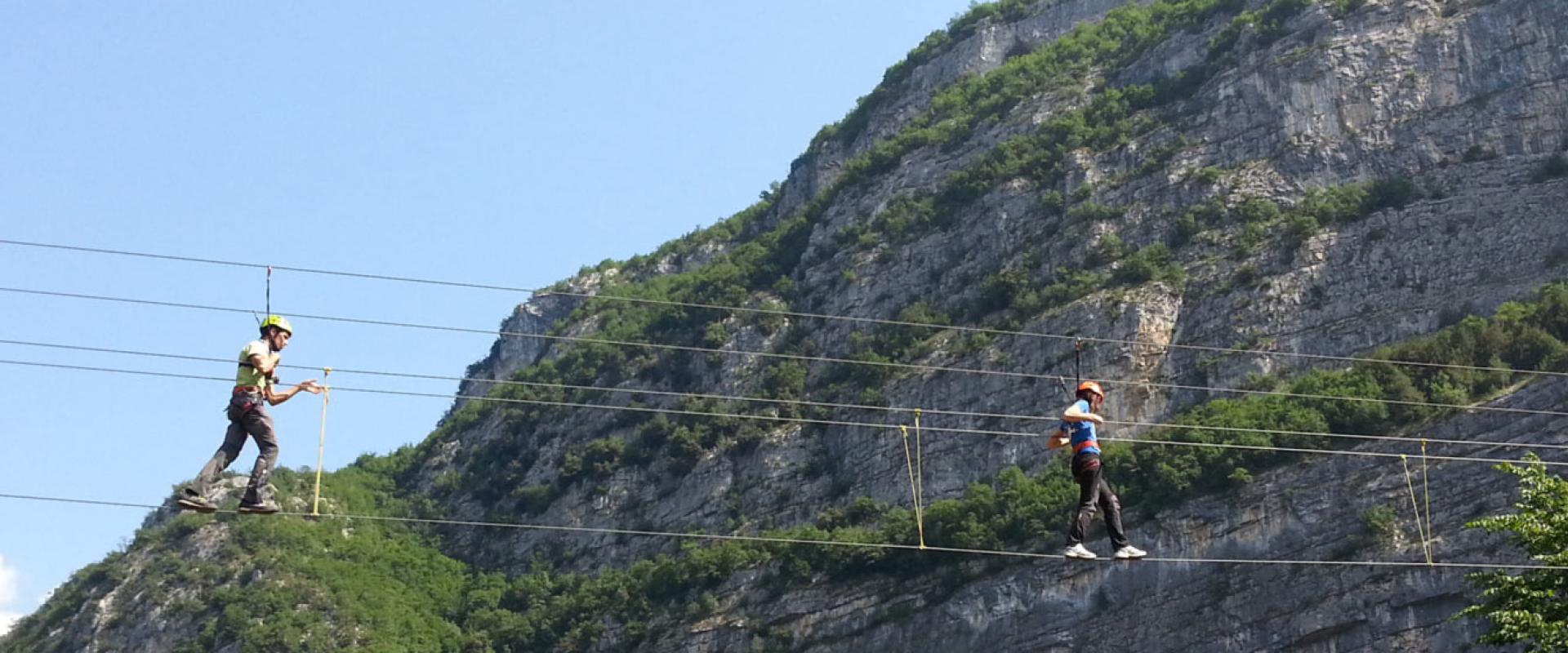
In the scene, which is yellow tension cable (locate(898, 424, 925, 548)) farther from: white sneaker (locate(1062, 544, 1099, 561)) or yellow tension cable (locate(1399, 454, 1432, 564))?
yellow tension cable (locate(1399, 454, 1432, 564))

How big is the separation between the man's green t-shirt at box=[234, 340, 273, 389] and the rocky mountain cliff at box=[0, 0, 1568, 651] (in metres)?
31.1

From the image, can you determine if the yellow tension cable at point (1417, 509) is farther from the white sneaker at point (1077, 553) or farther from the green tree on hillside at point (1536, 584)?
the white sneaker at point (1077, 553)

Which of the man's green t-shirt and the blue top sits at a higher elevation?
the man's green t-shirt

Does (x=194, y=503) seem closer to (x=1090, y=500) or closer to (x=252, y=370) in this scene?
(x=252, y=370)

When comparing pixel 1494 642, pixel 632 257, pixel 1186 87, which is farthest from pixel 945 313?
pixel 1494 642

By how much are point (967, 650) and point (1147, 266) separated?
812 inches

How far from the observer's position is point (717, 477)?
78.4 metres

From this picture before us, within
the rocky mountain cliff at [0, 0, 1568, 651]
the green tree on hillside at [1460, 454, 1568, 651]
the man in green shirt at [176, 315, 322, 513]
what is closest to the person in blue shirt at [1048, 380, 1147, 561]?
the green tree on hillside at [1460, 454, 1568, 651]

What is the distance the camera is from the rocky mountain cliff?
56969 mm

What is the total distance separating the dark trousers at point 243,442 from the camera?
21.6 meters

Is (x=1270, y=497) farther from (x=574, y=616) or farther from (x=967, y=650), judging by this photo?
(x=574, y=616)

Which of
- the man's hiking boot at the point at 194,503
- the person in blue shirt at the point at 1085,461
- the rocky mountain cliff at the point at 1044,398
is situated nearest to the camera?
the man's hiking boot at the point at 194,503

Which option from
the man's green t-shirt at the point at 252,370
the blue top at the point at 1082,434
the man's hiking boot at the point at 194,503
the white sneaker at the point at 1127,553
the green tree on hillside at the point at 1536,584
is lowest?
the green tree on hillside at the point at 1536,584

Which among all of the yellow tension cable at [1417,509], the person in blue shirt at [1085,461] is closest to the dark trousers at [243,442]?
the person in blue shirt at [1085,461]
